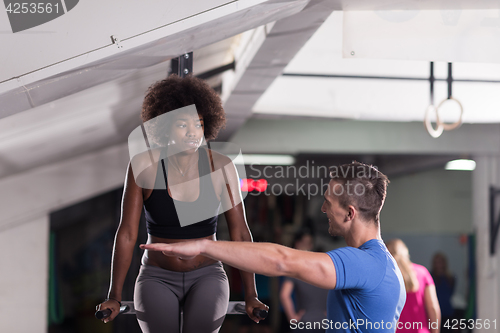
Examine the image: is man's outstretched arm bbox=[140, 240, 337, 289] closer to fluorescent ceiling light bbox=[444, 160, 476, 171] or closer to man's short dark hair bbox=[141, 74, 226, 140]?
man's short dark hair bbox=[141, 74, 226, 140]

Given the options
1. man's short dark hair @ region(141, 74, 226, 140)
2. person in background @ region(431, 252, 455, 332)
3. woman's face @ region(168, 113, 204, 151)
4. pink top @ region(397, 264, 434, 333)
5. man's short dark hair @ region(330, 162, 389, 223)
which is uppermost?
man's short dark hair @ region(141, 74, 226, 140)

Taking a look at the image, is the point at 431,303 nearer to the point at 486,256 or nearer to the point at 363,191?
the point at 363,191

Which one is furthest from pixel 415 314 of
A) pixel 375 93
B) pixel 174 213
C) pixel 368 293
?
pixel 375 93

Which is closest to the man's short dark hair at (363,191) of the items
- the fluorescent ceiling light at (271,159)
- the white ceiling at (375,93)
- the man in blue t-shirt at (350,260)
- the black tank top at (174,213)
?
the man in blue t-shirt at (350,260)

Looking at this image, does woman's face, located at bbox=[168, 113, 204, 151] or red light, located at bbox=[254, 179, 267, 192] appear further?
red light, located at bbox=[254, 179, 267, 192]

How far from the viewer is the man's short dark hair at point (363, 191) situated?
4.37 ft

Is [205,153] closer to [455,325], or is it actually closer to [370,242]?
[370,242]

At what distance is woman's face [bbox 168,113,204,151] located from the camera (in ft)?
4.71

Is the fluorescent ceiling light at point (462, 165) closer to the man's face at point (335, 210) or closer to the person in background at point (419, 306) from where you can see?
the person in background at point (419, 306)

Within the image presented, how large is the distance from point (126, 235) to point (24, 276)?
137 inches

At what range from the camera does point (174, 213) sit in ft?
4.63

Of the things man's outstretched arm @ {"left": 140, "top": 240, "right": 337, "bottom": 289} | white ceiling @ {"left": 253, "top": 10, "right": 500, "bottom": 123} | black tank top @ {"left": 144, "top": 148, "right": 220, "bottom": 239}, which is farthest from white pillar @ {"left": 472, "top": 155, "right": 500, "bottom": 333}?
man's outstretched arm @ {"left": 140, "top": 240, "right": 337, "bottom": 289}

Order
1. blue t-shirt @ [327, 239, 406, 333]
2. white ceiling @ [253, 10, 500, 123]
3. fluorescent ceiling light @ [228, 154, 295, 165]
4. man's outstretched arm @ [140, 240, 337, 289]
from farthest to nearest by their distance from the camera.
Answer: fluorescent ceiling light @ [228, 154, 295, 165] → white ceiling @ [253, 10, 500, 123] → blue t-shirt @ [327, 239, 406, 333] → man's outstretched arm @ [140, 240, 337, 289]

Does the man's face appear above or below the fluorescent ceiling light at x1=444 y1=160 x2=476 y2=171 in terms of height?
above
